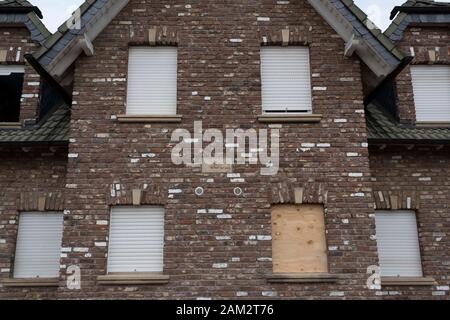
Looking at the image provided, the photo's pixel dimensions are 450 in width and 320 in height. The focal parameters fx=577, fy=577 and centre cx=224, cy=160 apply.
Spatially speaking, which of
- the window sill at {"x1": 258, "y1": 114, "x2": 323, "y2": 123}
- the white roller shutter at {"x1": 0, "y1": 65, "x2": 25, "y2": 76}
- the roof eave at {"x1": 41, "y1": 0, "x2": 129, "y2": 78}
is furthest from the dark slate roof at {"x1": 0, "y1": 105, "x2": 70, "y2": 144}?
the window sill at {"x1": 258, "y1": 114, "x2": 323, "y2": 123}

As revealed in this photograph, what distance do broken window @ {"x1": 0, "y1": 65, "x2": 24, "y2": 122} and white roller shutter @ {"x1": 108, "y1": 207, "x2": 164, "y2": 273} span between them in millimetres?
4412

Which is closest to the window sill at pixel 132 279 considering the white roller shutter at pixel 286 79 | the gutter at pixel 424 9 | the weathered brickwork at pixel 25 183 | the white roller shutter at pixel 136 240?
the white roller shutter at pixel 136 240

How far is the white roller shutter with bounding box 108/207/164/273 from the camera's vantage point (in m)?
10.7

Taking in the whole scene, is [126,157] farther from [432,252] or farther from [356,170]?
[432,252]

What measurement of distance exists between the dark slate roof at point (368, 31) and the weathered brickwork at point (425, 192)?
2215mm

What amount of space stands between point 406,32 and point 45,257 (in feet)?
32.0

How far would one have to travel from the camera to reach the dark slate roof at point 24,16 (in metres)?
13.6

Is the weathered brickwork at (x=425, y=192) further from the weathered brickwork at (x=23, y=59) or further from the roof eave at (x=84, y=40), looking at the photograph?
the weathered brickwork at (x=23, y=59)

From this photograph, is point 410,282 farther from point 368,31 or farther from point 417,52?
point 417,52

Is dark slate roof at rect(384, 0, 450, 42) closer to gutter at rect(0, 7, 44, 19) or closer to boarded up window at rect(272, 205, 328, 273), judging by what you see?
boarded up window at rect(272, 205, 328, 273)

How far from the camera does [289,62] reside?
39.9ft

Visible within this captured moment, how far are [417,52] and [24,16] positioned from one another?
9.46 metres

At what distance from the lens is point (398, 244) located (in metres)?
12.2

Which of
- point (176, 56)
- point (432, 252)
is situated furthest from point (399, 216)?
point (176, 56)
